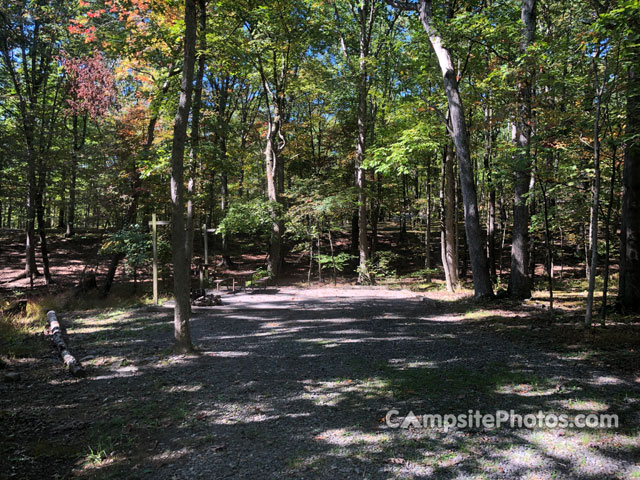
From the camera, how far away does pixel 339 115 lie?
1991 centimetres

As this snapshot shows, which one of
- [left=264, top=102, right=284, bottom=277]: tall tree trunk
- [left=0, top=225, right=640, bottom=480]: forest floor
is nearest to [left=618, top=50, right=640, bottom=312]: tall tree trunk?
[left=0, top=225, right=640, bottom=480]: forest floor

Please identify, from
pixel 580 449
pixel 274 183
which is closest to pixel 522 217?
pixel 580 449

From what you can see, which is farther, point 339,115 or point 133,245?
point 339,115

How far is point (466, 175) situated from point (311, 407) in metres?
8.43

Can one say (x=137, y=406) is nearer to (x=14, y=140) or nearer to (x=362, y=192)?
(x=14, y=140)

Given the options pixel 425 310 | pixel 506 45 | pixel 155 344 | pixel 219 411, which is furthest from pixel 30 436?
pixel 506 45

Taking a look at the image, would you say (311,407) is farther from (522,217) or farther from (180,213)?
(522,217)

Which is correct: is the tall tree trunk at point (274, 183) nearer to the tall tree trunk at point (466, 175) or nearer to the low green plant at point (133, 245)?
the low green plant at point (133, 245)

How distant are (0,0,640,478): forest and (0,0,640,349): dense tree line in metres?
0.08

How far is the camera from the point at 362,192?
1594cm

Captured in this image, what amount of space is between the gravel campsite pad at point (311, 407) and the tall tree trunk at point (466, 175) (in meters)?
3.08

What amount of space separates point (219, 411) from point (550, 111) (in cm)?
795

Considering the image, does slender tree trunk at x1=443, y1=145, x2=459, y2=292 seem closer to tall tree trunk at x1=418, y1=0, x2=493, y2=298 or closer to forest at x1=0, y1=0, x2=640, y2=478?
forest at x1=0, y1=0, x2=640, y2=478

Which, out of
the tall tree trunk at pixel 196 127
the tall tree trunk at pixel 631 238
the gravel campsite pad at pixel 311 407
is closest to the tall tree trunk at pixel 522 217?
the tall tree trunk at pixel 631 238
